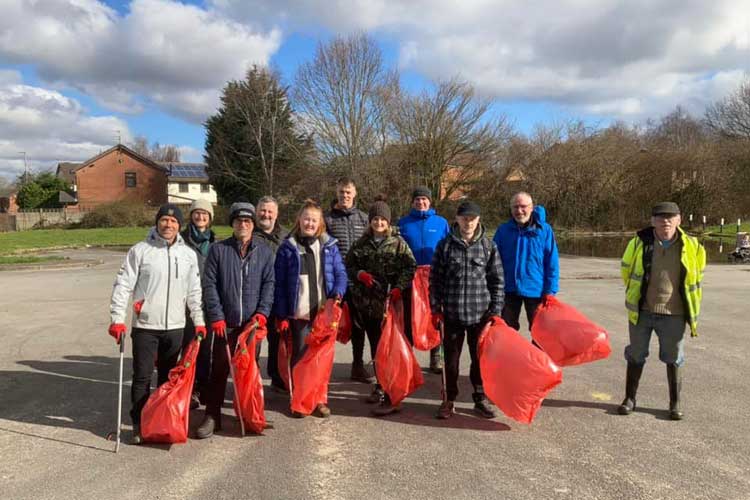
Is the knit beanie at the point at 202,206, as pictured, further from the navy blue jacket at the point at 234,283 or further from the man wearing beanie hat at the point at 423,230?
the man wearing beanie hat at the point at 423,230

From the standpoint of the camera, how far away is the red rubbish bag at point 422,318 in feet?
16.0

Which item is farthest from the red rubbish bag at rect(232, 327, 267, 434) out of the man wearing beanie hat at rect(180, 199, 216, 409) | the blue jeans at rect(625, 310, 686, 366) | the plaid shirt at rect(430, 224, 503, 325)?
the blue jeans at rect(625, 310, 686, 366)

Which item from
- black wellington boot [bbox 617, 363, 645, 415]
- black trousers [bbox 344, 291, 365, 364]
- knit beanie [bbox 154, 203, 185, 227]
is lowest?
black wellington boot [bbox 617, 363, 645, 415]

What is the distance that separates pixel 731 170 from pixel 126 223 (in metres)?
40.8

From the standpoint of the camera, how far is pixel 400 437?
4023mm

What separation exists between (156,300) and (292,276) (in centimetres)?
111

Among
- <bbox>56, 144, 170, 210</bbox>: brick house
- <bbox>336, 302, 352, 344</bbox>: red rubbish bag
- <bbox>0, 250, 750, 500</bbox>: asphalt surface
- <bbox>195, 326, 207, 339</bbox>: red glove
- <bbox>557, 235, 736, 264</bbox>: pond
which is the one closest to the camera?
<bbox>0, 250, 750, 500</bbox>: asphalt surface

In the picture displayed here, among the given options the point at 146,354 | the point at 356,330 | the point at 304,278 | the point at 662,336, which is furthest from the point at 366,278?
the point at 662,336

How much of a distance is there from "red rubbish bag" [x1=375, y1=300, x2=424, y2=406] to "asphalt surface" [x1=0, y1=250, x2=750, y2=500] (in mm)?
221

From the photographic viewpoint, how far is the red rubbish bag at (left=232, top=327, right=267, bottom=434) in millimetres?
4059

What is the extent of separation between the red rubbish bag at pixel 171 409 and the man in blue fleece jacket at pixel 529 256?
2.80m

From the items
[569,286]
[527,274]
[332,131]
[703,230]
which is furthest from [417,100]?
[527,274]

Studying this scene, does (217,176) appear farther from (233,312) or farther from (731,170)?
(233,312)

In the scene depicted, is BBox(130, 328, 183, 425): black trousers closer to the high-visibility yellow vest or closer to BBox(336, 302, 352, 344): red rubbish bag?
BBox(336, 302, 352, 344): red rubbish bag
